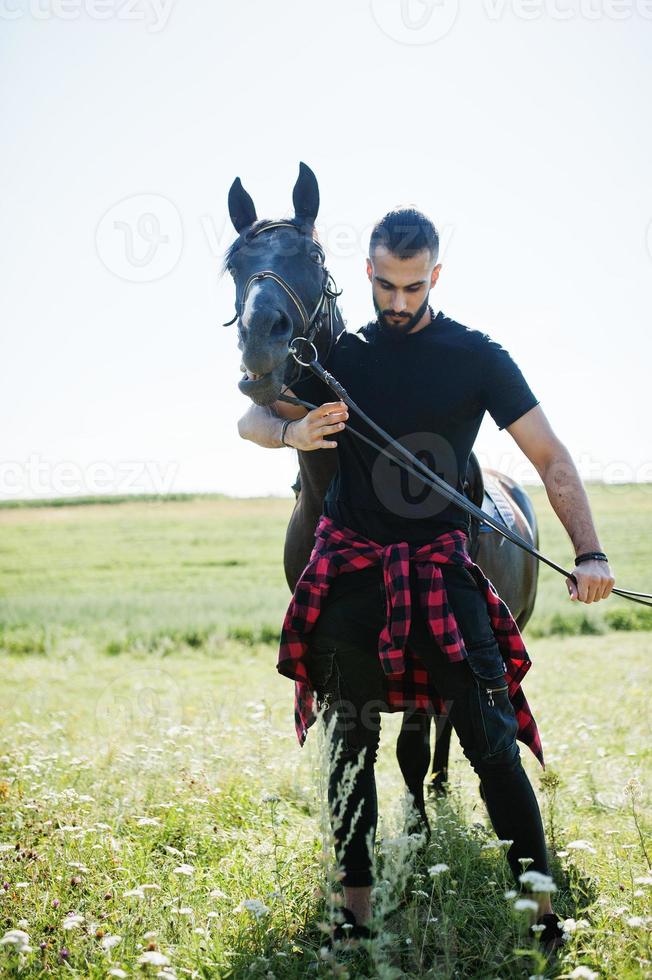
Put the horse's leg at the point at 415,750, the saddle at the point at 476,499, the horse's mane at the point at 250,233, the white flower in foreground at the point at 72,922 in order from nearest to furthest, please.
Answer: the white flower in foreground at the point at 72,922 < the horse's mane at the point at 250,233 < the saddle at the point at 476,499 < the horse's leg at the point at 415,750

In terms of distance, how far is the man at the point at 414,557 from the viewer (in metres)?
2.45

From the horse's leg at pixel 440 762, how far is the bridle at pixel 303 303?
2551 millimetres

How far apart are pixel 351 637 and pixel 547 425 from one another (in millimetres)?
965

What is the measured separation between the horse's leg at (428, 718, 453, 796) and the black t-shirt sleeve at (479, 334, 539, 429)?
8.31 ft

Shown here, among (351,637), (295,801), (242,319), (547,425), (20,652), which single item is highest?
(242,319)

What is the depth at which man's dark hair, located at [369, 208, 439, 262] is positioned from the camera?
8.34 ft

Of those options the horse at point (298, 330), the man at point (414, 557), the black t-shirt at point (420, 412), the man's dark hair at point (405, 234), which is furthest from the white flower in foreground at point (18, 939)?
the man's dark hair at point (405, 234)

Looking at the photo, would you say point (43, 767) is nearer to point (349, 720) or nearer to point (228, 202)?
point (349, 720)

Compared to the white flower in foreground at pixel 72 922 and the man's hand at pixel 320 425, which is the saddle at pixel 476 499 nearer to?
the man's hand at pixel 320 425

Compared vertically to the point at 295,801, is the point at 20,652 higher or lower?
lower

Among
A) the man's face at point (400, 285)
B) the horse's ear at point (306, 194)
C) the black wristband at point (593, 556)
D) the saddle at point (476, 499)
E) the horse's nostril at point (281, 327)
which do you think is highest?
the horse's ear at point (306, 194)

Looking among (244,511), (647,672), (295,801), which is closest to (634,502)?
(244,511)

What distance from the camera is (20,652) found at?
490 inches

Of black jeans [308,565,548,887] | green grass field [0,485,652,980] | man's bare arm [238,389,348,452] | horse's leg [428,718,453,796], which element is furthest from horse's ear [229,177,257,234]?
horse's leg [428,718,453,796]
